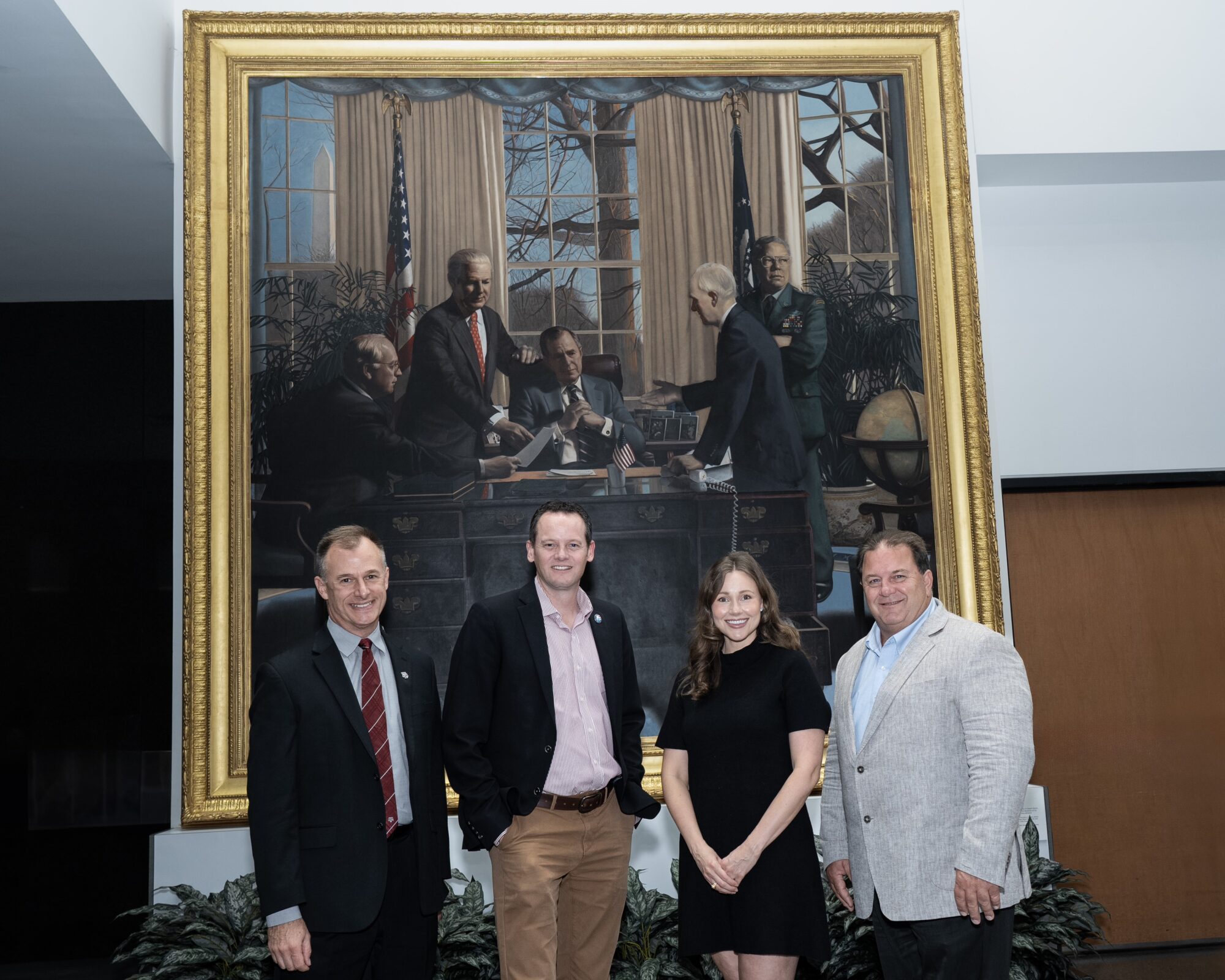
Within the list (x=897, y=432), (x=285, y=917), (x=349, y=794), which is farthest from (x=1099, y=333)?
(x=285, y=917)

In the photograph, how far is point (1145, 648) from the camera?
5941 mm

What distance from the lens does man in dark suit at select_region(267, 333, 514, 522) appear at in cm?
490

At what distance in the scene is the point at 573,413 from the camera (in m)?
Result: 5.06

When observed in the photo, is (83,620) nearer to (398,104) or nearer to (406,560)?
(406,560)

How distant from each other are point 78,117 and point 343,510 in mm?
2023

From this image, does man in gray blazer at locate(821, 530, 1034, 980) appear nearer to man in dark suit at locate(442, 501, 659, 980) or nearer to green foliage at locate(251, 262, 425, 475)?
man in dark suit at locate(442, 501, 659, 980)

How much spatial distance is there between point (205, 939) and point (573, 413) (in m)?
2.63

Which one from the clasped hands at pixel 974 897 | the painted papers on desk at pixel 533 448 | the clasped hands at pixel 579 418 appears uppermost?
the clasped hands at pixel 579 418

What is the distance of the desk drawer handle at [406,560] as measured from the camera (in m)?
4.89

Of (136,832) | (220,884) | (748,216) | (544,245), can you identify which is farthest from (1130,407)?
(136,832)

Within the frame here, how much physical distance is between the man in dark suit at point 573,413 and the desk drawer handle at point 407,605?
2.64ft

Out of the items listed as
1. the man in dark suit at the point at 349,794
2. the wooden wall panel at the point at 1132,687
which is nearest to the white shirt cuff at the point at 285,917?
the man in dark suit at the point at 349,794

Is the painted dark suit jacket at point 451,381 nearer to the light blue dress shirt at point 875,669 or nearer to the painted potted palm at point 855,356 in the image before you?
the painted potted palm at point 855,356

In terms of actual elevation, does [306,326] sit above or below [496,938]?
above
